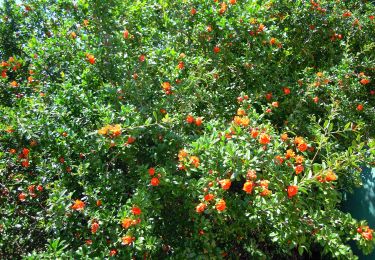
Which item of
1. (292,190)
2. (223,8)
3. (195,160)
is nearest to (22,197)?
(195,160)

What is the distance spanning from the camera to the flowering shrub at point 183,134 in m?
2.27

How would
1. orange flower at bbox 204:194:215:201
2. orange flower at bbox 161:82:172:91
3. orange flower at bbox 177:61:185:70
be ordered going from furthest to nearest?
orange flower at bbox 177:61:185:70 < orange flower at bbox 161:82:172:91 < orange flower at bbox 204:194:215:201

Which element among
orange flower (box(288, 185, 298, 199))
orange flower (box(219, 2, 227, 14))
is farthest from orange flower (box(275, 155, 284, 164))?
orange flower (box(219, 2, 227, 14))

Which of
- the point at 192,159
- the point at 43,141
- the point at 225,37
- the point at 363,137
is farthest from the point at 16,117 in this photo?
the point at 363,137

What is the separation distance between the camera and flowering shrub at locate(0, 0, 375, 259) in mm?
2268

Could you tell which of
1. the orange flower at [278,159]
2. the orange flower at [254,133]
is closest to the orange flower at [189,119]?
the orange flower at [254,133]

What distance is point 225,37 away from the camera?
340 centimetres

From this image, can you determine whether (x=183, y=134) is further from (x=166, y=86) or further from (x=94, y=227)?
(x=94, y=227)

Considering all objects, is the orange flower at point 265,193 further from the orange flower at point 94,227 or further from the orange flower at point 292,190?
the orange flower at point 94,227

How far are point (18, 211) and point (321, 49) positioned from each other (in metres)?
3.75

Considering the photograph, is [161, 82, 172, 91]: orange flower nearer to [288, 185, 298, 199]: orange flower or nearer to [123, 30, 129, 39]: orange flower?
[123, 30, 129, 39]: orange flower

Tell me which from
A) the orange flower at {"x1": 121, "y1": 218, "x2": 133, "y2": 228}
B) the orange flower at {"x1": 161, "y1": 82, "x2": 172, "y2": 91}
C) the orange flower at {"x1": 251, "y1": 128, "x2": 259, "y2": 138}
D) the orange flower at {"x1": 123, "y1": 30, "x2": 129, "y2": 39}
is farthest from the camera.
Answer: the orange flower at {"x1": 123, "y1": 30, "x2": 129, "y2": 39}

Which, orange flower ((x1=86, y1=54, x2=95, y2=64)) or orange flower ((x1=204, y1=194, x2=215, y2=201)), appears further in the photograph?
orange flower ((x1=86, y1=54, x2=95, y2=64))

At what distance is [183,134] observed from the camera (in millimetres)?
2721
